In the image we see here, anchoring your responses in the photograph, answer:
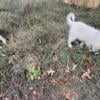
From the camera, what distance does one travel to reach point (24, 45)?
513 centimetres

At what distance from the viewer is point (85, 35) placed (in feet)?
15.9

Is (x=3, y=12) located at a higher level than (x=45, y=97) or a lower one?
higher

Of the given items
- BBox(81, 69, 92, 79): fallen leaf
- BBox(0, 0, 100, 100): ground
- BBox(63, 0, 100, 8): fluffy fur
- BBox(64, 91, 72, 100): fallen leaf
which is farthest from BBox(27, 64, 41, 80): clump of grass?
BBox(63, 0, 100, 8): fluffy fur

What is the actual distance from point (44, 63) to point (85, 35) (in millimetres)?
718

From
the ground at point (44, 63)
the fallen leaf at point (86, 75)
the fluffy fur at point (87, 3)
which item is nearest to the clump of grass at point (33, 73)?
the ground at point (44, 63)

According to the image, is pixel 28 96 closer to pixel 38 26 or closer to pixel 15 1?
pixel 38 26

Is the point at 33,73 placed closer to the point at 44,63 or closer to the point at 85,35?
the point at 44,63

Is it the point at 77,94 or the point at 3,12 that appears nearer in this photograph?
the point at 77,94

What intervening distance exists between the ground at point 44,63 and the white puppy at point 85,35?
13cm

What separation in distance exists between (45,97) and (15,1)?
79.2 inches

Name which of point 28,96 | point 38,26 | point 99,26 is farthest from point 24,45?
point 99,26

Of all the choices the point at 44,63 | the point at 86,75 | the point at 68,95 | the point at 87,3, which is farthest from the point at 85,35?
the point at 87,3

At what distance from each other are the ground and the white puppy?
13 cm

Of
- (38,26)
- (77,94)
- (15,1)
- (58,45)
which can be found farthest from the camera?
(15,1)
